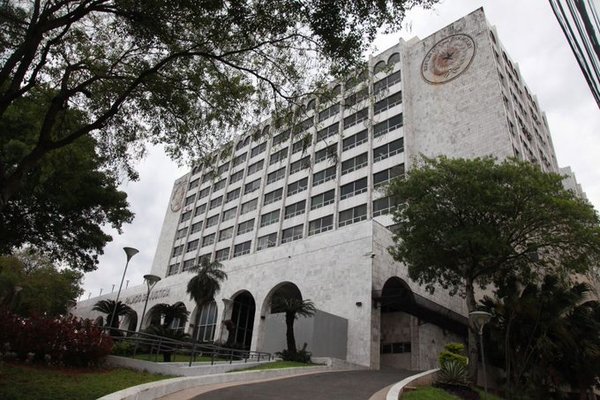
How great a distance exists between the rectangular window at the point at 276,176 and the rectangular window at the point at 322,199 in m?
6.76

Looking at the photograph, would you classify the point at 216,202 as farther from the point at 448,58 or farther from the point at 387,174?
the point at 448,58

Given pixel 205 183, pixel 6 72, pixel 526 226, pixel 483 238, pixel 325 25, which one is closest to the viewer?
pixel 6 72

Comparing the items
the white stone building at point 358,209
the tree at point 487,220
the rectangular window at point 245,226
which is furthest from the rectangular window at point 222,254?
the tree at point 487,220

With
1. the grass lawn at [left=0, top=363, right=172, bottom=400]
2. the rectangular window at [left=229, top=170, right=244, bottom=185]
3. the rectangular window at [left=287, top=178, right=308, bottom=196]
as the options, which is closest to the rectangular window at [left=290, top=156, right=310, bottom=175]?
the rectangular window at [left=287, top=178, right=308, bottom=196]

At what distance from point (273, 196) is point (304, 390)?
34.9 m

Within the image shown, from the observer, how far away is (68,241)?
21250 millimetres

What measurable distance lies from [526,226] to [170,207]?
5454cm

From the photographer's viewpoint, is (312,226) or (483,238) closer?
(483,238)

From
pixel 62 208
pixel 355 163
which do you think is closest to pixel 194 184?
pixel 355 163

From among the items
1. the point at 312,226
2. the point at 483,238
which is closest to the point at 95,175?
the point at 483,238

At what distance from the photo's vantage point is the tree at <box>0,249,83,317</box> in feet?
115

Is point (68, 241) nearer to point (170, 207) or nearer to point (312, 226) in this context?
point (312, 226)

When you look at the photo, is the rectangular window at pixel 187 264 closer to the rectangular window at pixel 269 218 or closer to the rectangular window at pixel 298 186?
the rectangular window at pixel 269 218

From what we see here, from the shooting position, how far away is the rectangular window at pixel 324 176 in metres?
40.2
